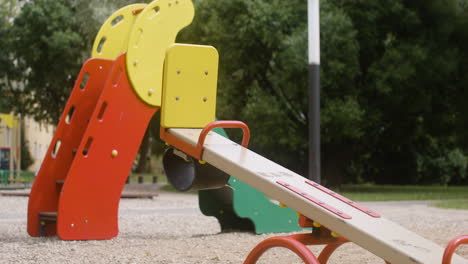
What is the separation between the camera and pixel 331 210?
464cm

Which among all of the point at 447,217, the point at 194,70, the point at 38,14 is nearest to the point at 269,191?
the point at 194,70

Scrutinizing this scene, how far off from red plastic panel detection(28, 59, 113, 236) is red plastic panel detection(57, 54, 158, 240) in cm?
38

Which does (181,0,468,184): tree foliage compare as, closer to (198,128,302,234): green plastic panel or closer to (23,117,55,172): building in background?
(198,128,302,234): green plastic panel

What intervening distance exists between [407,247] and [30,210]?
6049mm

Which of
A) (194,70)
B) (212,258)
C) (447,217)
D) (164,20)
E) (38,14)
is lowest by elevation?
(447,217)

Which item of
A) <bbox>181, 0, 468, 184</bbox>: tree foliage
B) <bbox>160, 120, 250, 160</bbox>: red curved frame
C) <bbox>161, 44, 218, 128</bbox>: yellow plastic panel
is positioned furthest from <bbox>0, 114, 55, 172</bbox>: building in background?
<bbox>160, 120, 250, 160</bbox>: red curved frame

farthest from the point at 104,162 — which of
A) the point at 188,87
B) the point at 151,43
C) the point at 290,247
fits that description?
the point at 290,247

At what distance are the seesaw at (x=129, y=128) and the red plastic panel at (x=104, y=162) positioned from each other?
0.04 ft

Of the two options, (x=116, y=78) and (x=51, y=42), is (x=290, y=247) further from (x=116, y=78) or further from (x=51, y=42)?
(x=51, y=42)

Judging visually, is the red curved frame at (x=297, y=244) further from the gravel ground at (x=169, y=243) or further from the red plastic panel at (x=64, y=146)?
the red plastic panel at (x=64, y=146)

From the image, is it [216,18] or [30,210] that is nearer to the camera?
[30,210]

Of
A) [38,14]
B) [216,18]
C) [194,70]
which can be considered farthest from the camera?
[38,14]

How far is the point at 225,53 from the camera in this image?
2408 centimetres

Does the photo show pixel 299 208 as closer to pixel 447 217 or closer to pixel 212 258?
pixel 212 258
